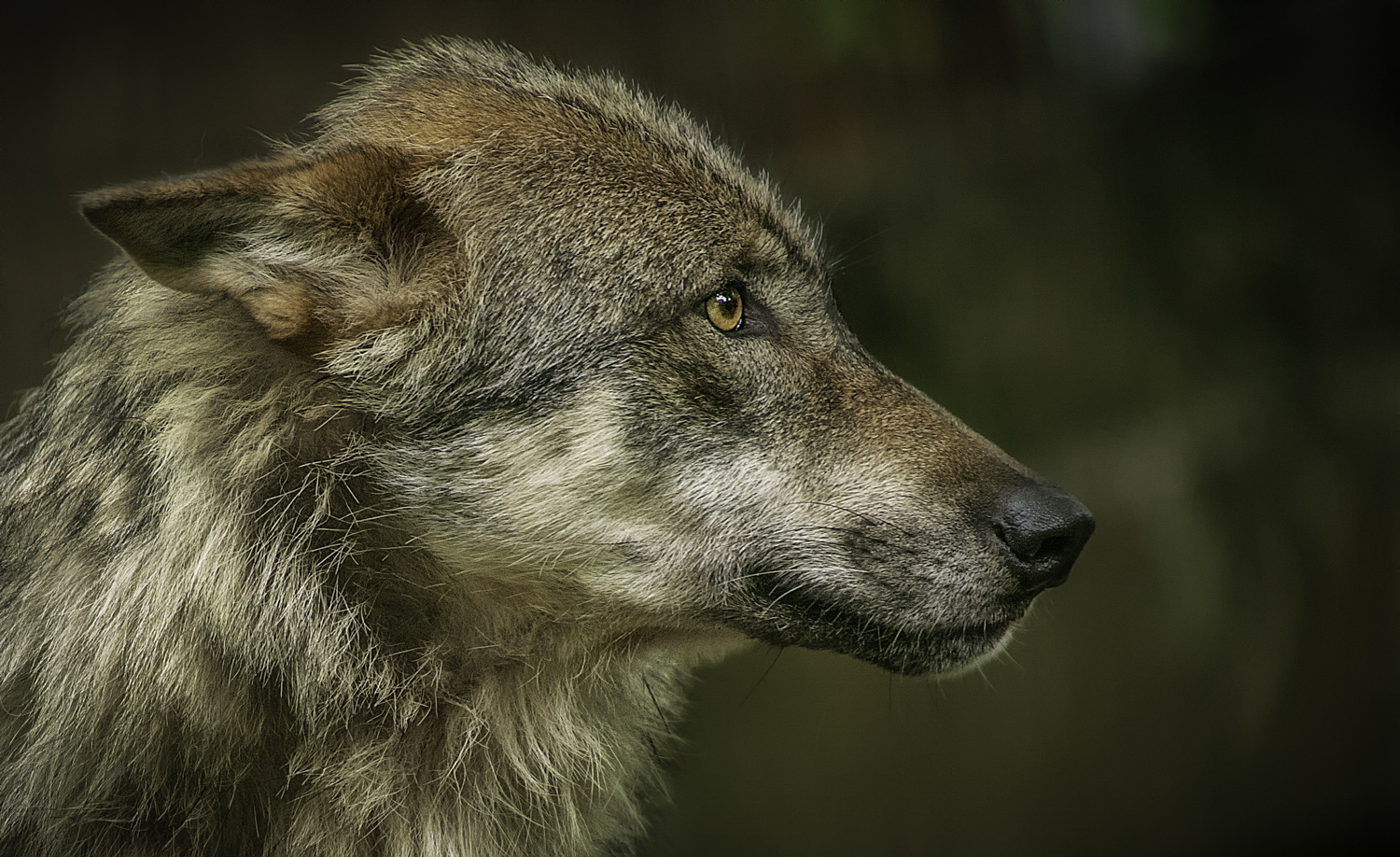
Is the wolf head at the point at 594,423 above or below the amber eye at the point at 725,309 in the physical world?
below

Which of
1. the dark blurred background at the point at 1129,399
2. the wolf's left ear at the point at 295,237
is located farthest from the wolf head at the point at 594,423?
the dark blurred background at the point at 1129,399

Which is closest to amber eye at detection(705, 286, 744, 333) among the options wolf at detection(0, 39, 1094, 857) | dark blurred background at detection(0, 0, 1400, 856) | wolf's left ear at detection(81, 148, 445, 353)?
wolf at detection(0, 39, 1094, 857)

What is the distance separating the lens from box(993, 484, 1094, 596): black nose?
226 cm

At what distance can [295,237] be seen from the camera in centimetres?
213

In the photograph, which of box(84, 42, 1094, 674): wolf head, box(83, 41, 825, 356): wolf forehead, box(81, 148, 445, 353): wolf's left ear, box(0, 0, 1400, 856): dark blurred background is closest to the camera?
box(81, 148, 445, 353): wolf's left ear

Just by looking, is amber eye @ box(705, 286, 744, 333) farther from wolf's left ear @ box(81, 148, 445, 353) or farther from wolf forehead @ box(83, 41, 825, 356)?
wolf's left ear @ box(81, 148, 445, 353)

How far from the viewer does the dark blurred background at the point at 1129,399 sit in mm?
4531

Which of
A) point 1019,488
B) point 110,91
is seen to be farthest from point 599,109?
point 110,91

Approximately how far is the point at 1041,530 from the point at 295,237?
1636 millimetres

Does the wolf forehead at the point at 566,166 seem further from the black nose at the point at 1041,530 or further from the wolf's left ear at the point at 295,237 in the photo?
the black nose at the point at 1041,530

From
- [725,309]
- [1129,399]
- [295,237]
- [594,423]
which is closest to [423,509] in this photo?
[594,423]

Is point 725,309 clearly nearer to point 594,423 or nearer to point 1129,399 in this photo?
point 594,423

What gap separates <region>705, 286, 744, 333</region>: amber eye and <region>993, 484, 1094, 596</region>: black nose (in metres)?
0.72

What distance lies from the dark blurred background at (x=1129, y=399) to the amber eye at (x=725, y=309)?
6.56 ft
